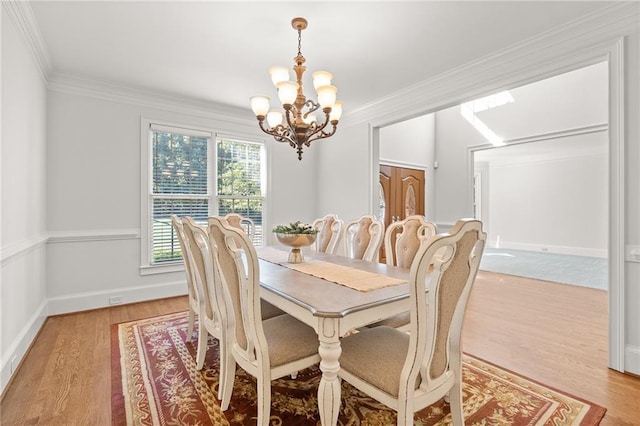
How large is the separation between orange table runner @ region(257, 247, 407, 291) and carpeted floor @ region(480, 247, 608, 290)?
14.7ft

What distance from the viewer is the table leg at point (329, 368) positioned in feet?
4.41

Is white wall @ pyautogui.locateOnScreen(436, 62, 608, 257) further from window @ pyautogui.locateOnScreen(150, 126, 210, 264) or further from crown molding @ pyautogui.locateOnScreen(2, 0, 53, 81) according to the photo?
crown molding @ pyautogui.locateOnScreen(2, 0, 53, 81)

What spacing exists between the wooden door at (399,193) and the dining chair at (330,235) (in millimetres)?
2377

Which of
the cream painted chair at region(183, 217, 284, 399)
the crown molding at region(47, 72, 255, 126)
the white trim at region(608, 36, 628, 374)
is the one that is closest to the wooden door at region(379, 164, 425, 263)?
the crown molding at region(47, 72, 255, 126)

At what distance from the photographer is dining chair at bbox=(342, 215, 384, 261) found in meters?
2.74

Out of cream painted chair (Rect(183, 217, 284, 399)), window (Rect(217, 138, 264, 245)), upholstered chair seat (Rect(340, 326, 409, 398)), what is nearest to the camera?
upholstered chair seat (Rect(340, 326, 409, 398))

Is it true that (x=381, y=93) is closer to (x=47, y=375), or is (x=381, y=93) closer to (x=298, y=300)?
(x=298, y=300)

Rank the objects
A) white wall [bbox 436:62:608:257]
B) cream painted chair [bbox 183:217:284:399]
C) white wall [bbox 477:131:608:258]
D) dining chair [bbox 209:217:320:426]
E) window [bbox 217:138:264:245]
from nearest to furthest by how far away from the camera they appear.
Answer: dining chair [bbox 209:217:320:426], cream painted chair [bbox 183:217:284:399], window [bbox 217:138:264:245], white wall [bbox 436:62:608:257], white wall [bbox 477:131:608:258]

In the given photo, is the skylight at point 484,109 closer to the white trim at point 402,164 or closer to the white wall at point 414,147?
the white wall at point 414,147

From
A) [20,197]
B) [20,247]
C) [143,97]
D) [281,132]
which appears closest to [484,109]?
[281,132]

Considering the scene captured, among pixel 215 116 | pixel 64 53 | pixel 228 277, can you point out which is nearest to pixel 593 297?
pixel 228 277

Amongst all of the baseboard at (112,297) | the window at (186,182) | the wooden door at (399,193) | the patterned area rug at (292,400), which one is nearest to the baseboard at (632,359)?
the patterned area rug at (292,400)

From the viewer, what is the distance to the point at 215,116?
434 cm

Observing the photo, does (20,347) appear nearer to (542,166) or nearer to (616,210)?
(616,210)
